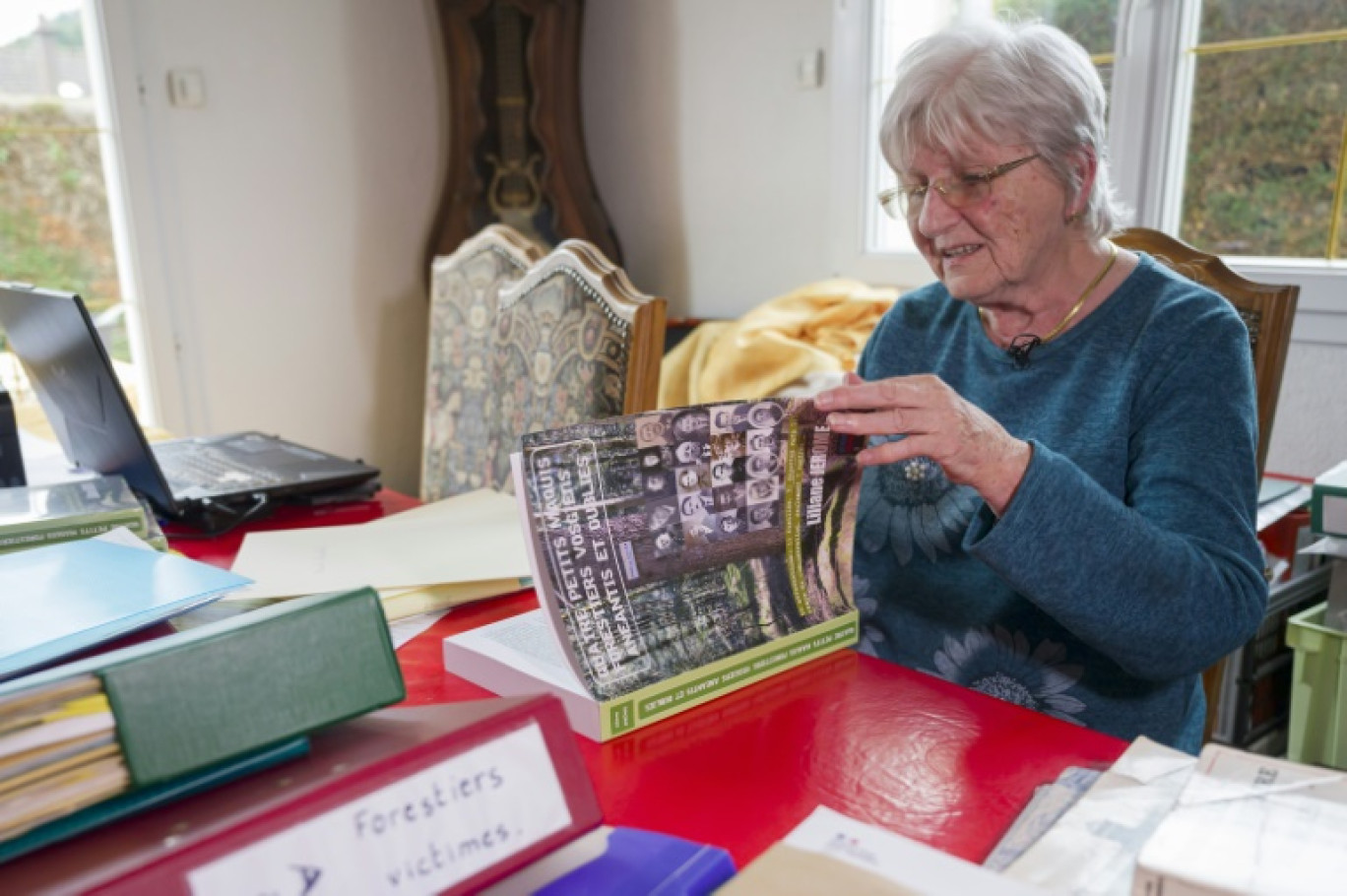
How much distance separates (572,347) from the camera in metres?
1.50

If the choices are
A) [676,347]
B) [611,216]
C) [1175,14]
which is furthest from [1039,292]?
[611,216]

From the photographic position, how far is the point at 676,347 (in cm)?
268

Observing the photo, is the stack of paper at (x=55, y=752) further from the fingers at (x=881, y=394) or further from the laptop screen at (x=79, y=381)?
the laptop screen at (x=79, y=381)

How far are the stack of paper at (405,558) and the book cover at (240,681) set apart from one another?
0.48 metres

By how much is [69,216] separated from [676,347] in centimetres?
160

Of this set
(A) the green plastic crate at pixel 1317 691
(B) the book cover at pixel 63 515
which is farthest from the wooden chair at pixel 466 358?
(A) the green plastic crate at pixel 1317 691

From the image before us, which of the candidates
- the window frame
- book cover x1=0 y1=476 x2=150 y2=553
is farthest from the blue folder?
the window frame

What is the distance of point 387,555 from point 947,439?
0.56 metres

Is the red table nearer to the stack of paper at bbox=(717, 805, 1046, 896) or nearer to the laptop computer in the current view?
the stack of paper at bbox=(717, 805, 1046, 896)

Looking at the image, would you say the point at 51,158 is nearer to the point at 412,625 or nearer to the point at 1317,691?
the point at 412,625

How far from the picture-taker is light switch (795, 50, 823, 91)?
2625mm

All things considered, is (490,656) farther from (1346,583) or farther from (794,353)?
(794,353)

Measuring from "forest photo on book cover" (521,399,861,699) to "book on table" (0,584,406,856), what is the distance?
23 centimetres

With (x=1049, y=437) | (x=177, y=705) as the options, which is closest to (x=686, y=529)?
(x=177, y=705)
